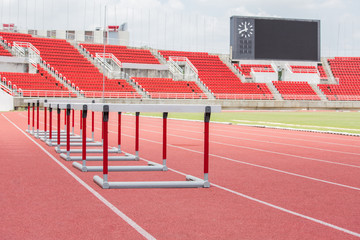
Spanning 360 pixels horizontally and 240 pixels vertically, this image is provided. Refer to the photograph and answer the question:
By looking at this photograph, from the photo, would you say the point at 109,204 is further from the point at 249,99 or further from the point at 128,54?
the point at 128,54

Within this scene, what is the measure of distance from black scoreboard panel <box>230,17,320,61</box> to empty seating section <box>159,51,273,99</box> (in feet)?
10.8

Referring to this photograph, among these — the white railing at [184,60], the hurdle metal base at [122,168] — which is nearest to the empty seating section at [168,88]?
the white railing at [184,60]

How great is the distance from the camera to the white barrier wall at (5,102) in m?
37.9

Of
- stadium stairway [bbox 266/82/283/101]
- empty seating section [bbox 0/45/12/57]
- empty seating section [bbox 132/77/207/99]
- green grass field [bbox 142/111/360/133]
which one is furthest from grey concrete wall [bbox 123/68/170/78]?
green grass field [bbox 142/111/360/133]

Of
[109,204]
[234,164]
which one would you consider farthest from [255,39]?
[109,204]

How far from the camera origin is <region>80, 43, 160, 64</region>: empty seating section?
54.4 meters

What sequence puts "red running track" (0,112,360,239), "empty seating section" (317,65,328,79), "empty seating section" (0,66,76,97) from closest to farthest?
1. "red running track" (0,112,360,239)
2. "empty seating section" (0,66,76,97)
3. "empty seating section" (317,65,328,79)

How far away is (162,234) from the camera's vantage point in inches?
175

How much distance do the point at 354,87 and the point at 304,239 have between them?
57.0m

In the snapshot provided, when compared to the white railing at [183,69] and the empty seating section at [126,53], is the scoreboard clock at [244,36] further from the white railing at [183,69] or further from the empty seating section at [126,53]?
the empty seating section at [126,53]

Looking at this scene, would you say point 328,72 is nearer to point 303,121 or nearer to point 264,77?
point 264,77

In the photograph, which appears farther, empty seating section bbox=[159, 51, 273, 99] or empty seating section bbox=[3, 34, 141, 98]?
empty seating section bbox=[159, 51, 273, 99]

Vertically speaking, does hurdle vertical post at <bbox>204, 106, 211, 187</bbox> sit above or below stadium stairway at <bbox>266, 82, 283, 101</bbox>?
below

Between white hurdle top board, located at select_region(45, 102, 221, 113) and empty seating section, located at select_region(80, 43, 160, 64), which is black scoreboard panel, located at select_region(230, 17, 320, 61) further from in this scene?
white hurdle top board, located at select_region(45, 102, 221, 113)
